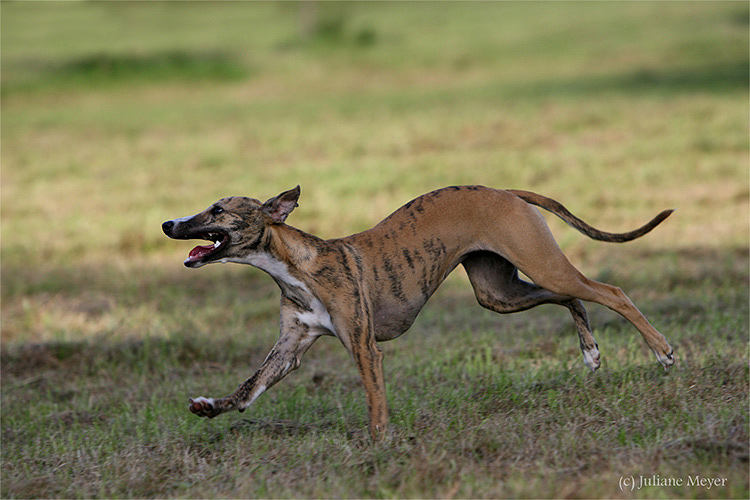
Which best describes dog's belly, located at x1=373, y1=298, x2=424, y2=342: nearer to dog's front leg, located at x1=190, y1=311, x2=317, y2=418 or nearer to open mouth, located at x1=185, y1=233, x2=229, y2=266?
dog's front leg, located at x1=190, y1=311, x2=317, y2=418

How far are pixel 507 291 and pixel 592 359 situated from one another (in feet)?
2.47

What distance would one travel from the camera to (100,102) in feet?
97.5

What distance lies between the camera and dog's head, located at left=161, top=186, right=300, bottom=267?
209 inches

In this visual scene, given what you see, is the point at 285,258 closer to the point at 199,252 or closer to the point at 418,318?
the point at 199,252

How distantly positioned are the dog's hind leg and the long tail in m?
A: 0.46

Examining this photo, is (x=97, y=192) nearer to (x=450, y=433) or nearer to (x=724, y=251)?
(x=724, y=251)

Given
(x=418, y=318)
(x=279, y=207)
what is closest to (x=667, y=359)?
(x=279, y=207)

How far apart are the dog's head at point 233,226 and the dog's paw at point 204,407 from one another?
0.81 meters

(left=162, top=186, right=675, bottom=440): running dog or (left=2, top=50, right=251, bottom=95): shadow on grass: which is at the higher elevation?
(left=2, top=50, right=251, bottom=95): shadow on grass

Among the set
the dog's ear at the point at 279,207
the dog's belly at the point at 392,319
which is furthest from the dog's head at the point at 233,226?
the dog's belly at the point at 392,319

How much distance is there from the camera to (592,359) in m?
6.19

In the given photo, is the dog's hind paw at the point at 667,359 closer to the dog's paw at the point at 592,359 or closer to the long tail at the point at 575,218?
the dog's paw at the point at 592,359

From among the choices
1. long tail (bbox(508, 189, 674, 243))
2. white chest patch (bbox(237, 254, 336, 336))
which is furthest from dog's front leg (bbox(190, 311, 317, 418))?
long tail (bbox(508, 189, 674, 243))

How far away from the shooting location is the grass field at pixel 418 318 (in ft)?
15.7
